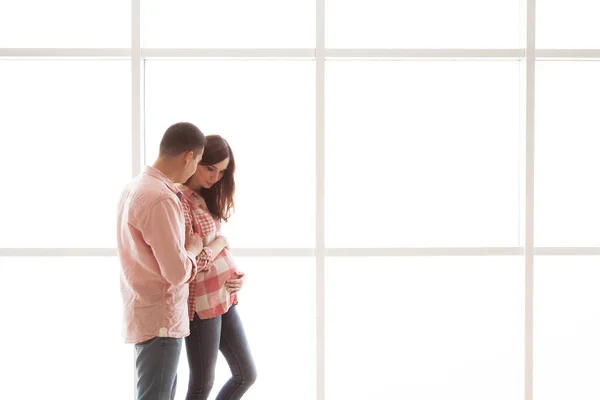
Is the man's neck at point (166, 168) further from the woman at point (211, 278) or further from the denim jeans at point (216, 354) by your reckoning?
the denim jeans at point (216, 354)

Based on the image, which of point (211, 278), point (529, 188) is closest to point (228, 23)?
point (211, 278)

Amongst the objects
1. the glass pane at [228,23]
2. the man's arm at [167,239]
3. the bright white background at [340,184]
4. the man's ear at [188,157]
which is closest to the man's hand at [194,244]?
the man's arm at [167,239]

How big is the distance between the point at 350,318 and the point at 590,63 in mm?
1750

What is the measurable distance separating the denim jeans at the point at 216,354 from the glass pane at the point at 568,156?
1529 mm

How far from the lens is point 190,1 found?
2.24m

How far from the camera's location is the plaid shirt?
1.79 m

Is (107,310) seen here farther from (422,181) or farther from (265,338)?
(422,181)

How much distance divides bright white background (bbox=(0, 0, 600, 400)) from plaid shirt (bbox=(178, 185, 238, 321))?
38 centimetres

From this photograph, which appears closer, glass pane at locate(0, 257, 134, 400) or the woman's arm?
the woman's arm

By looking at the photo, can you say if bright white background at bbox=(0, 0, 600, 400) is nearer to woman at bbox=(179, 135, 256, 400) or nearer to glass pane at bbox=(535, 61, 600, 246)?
glass pane at bbox=(535, 61, 600, 246)

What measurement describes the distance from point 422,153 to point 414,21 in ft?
2.11

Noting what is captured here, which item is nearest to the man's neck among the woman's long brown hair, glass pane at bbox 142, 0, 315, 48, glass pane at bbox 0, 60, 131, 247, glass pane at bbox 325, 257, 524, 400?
the woman's long brown hair

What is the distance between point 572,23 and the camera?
230 cm

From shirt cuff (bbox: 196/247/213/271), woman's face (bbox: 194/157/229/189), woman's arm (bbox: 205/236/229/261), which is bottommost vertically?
shirt cuff (bbox: 196/247/213/271)
